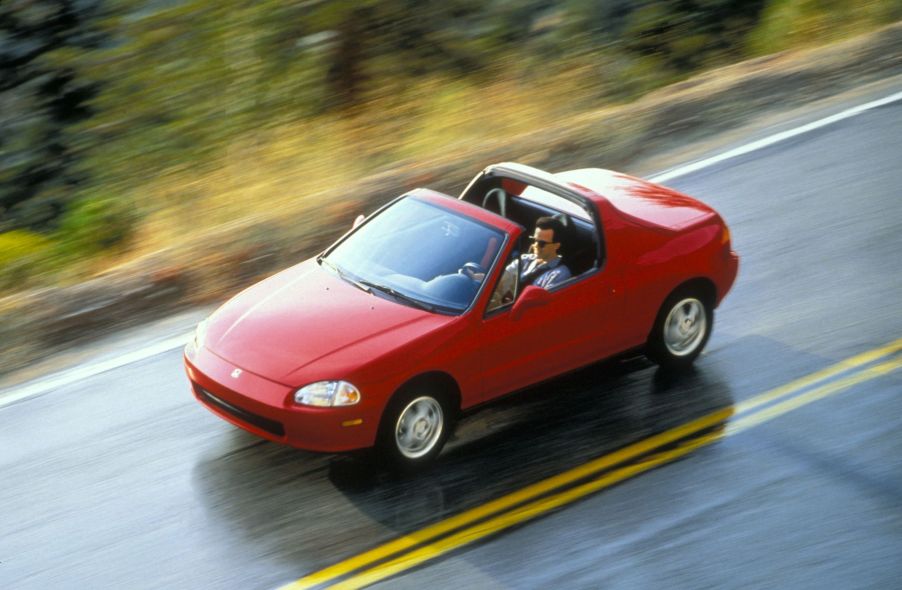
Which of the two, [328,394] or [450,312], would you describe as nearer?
[328,394]

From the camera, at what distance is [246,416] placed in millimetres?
7477

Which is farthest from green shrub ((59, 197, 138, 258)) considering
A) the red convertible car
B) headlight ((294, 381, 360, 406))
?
headlight ((294, 381, 360, 406))

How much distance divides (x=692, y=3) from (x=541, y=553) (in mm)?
12328

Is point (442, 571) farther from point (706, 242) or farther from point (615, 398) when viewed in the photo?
point (706, 242)

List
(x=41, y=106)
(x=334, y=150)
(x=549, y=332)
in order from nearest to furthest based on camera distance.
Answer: (x=549, y=332) < (x=334, y=150) < (x=41, y=106)

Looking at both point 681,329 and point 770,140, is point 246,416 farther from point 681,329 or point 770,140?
point 770,140

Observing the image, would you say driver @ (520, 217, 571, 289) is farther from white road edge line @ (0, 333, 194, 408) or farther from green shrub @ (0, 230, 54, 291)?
green shrub @ (0, 230, 54, 291)

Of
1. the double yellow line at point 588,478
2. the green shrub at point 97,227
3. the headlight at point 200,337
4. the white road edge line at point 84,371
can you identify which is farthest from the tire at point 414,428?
the green shrub at point 97,227

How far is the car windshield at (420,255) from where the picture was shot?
799 cm

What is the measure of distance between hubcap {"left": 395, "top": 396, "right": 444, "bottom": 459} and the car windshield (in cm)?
63

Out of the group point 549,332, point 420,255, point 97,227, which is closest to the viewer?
point 549,332

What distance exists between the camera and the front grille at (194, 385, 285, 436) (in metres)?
7.37

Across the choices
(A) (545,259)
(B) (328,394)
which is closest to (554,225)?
(A) (545,259)

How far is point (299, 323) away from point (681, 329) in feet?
9.65
